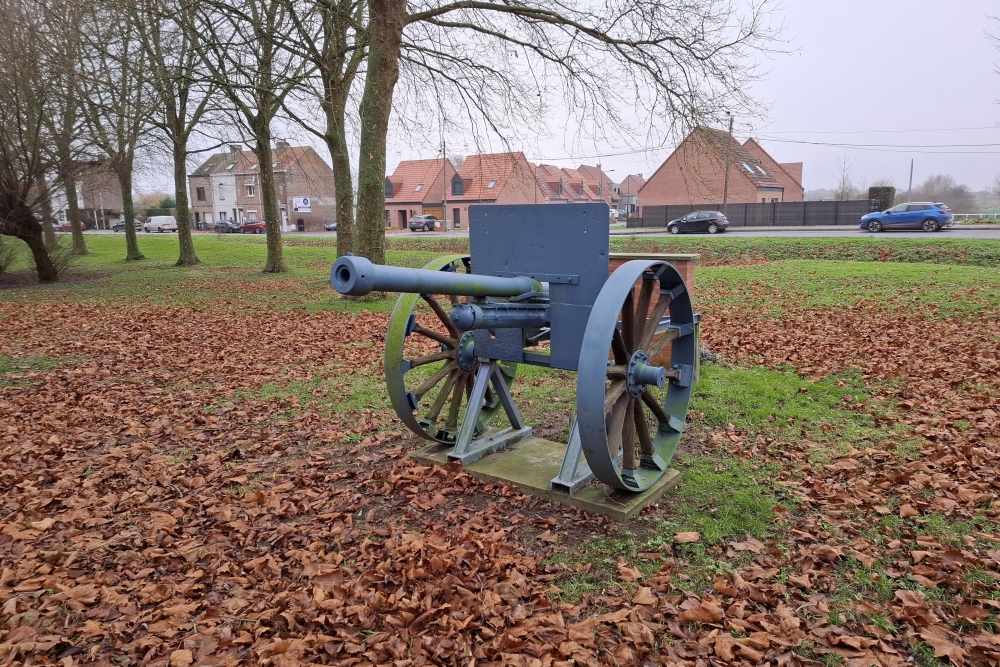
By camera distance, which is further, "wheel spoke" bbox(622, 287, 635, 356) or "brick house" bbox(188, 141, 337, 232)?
"brick house" bbox(188, 141, 337, 232)

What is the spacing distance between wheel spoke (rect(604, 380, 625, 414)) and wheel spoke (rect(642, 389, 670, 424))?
9.6 inches

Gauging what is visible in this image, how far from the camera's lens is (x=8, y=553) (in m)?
3.62

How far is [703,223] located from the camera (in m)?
30.3

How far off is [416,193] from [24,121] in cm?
3807

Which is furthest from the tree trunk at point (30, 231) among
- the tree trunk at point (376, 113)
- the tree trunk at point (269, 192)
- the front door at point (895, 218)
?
the front door at point (895, 218)

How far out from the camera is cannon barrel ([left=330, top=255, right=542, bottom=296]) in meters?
3.04

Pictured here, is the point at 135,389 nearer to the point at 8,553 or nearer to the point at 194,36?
the point at 8,553

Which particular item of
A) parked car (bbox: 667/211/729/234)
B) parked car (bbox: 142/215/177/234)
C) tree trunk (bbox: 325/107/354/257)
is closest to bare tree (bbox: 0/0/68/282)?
tree trunk (bbox: 325/107/354/257)

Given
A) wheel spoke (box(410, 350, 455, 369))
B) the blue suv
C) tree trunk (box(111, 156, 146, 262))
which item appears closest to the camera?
wheel spoke (box(410, 350, 455, 369))

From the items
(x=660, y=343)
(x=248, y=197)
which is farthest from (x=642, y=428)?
(x=248, y=197)

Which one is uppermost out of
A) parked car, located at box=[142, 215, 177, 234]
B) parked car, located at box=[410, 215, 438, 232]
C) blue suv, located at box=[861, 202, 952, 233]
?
parked car, located at box=[142, 215, 177, 234]

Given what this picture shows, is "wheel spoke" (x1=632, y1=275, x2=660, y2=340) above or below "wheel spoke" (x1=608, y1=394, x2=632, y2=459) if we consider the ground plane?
above

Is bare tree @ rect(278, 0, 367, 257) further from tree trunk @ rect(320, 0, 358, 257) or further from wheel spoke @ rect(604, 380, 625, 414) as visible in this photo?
wheel spoke @ rect(604, 380, 625, 414)

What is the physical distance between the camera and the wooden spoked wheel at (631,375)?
11.7ft
